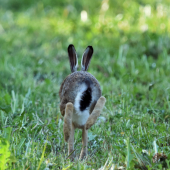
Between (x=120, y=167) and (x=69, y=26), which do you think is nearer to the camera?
(x=120, y=167)

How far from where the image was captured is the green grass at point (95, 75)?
9.10 feet

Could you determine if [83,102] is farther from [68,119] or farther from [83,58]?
[83,58]

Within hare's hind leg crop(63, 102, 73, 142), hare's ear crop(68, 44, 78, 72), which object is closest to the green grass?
hare's hind leg crop(63, 102, 73, 142)

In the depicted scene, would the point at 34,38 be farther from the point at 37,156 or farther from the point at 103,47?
the point at 37,156

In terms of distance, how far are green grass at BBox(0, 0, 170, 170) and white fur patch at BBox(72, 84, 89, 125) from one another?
29cm

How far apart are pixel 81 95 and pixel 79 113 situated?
0.15 metres

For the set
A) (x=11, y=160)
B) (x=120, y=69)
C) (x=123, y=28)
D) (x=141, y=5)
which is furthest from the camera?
(x=141, y=5)

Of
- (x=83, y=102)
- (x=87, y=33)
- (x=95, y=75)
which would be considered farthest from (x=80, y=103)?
(x=87, y=33)

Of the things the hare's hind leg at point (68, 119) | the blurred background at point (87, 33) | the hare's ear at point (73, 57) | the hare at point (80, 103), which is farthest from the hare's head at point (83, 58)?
the blurred background at point (87, 33)

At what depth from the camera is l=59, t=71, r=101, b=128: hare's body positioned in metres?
2.67

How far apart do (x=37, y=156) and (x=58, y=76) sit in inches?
97.3

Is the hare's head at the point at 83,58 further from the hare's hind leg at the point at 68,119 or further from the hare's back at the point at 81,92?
the hare's hind leg at the point at 68,119

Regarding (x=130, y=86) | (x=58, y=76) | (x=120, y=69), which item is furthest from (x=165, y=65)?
(x=58, y=76)

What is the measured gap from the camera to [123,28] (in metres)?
6.61
